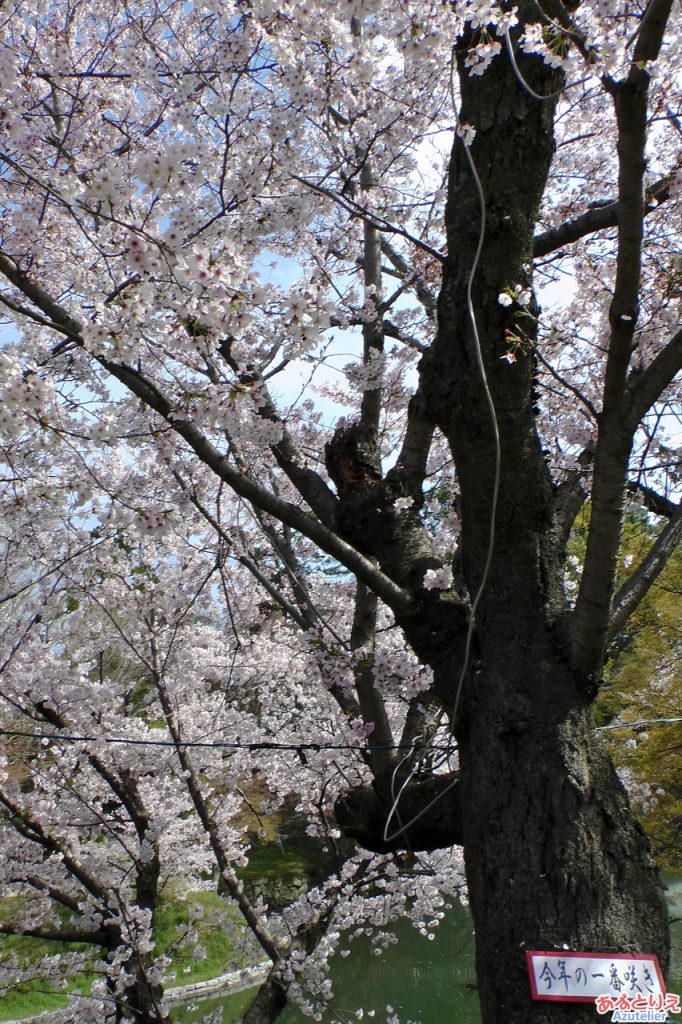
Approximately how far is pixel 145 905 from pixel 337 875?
151cm

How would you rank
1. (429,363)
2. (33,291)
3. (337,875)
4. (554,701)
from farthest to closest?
(337,875) < (33,291) < (429,363) < (554,701)

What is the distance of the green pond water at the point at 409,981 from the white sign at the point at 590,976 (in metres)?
8.12

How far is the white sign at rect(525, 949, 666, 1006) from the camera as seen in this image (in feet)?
5.33

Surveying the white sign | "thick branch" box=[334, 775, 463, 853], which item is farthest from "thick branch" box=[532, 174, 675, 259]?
the white sign

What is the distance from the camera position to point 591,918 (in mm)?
1700

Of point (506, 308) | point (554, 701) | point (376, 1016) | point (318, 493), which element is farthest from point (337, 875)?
point (376, 1016)

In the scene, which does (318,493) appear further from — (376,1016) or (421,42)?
(376,1016)

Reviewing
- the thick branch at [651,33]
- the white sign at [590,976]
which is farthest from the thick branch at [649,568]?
the thick branch at [651,33]

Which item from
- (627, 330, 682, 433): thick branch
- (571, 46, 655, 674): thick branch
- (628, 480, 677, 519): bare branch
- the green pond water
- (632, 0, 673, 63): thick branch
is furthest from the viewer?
the green pond water

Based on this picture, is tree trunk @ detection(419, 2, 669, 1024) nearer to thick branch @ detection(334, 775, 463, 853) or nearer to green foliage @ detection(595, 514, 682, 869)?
thick branch @ detection(334, 775, 463, 853)

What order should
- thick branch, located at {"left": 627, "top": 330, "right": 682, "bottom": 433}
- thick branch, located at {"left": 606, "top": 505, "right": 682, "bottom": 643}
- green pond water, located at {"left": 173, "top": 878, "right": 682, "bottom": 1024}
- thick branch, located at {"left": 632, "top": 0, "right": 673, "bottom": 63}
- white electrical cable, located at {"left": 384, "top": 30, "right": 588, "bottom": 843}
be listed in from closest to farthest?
thick branch, located at {"left": 632, "top": 0, "right": 673, "bottom": 63}, thick branch, located at {"left": 627, "top": 330, "right": 682, "bottom": 433}, white electrical cable, located at {"left": 384, "top": 30, "right": 588, "bottom": 843}, thick branch, located at {"left": 606, "top": 505, "right": 682, "bottom": 643}, green pond water, located at {"left": 173, "top": 878, "right": 682, "bottom": 1024}

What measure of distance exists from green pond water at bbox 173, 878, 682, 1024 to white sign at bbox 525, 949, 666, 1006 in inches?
320

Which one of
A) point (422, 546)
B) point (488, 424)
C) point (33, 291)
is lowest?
point (422, 546)

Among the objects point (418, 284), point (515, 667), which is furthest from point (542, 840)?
point (418, 284)
